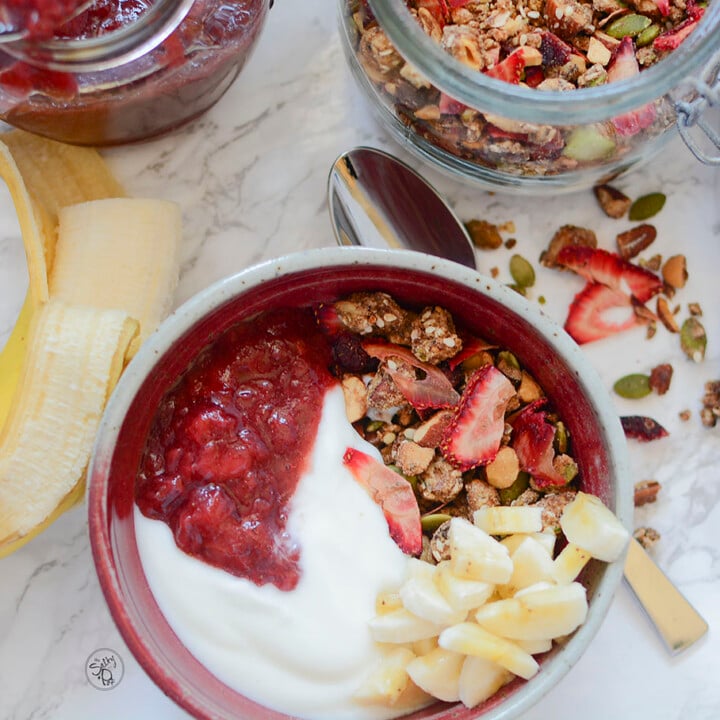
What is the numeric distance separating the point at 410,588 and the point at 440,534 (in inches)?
3.1

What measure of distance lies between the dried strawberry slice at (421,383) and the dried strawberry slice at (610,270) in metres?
0.23

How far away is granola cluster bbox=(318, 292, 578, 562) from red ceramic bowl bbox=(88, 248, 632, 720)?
0.03 metres

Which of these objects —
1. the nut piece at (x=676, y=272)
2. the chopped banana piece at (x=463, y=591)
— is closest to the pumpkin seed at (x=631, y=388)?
the nut piece at (x=676, y=272)

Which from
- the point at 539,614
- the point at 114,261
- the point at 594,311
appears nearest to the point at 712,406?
the point at 594,311

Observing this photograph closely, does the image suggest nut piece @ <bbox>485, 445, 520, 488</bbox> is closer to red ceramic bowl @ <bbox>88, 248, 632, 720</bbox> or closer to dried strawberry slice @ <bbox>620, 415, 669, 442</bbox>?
red ceramic bowl @ <bbox>88, 248, 632, 720</bbox>

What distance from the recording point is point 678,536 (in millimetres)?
1113

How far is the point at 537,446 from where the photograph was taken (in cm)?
97

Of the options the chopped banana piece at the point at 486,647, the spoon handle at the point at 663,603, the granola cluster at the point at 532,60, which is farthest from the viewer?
the spoon handle at the point at 663,603

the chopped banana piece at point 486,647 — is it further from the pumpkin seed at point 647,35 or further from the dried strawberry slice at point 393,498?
the pumpkin seed at point 647,35

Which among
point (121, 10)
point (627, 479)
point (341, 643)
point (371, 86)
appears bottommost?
point (341, 643)

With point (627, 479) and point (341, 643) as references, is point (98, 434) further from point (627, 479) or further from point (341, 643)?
point (627, 479)

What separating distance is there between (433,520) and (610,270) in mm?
354

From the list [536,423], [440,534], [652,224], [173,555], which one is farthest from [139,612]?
[652,224]

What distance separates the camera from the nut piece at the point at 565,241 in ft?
3.62
